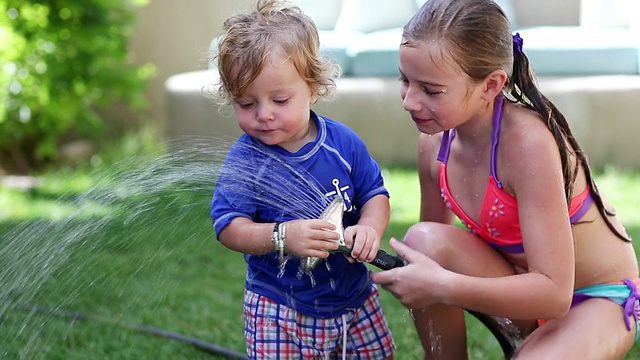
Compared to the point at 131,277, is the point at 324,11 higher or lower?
higher

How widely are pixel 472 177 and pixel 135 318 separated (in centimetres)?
159

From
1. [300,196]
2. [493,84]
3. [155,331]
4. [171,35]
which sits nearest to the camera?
[493,84]

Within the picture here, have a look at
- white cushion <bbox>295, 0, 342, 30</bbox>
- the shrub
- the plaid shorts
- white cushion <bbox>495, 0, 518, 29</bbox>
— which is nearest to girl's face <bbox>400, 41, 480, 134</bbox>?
the plaid shorts

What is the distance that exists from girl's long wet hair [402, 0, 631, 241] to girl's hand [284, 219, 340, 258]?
0.49 meters

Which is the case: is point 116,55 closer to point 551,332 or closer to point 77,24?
point 77,24

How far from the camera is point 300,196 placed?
91.9 inches

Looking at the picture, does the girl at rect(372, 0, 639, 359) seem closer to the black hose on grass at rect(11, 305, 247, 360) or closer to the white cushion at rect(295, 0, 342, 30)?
the black hose on grass at rect(11, 305, 247, 360)

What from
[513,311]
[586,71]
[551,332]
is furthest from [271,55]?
[586,71]

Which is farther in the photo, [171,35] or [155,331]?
[171,35]

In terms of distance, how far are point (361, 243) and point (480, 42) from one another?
550 mm

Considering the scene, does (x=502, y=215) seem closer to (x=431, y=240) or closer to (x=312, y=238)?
(x=431, y=240)

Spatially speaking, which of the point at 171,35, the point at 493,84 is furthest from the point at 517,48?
the point at 171,35

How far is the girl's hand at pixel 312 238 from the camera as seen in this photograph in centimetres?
209

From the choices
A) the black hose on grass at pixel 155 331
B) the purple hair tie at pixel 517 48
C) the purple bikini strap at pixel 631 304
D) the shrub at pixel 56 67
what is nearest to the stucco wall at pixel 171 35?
the shrub at pixel 56 67
